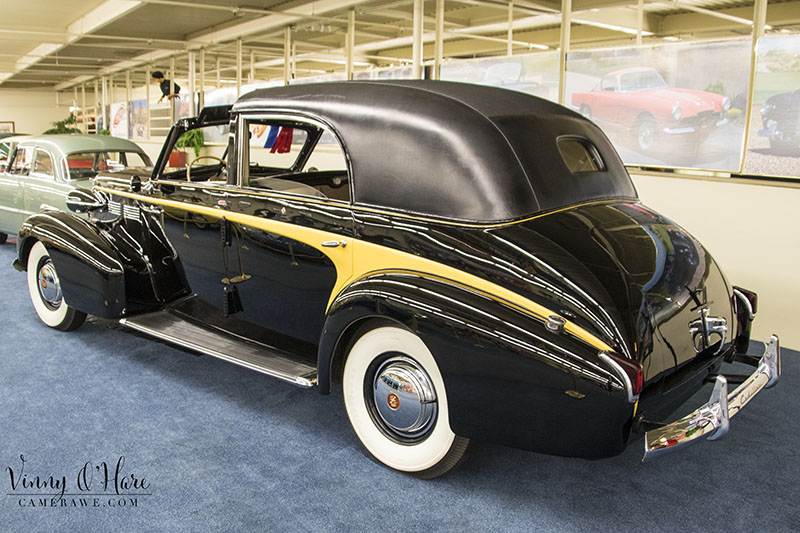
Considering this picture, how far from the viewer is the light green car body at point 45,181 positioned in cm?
709

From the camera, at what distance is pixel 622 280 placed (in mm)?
2547

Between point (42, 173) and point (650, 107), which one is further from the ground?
point (650, 107)

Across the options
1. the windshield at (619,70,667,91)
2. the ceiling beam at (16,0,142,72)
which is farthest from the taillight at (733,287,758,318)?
the ceiling beam at (16,0,142,72)

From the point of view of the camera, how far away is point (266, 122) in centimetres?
357

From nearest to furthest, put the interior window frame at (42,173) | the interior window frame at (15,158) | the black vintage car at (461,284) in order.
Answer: the black vintage car at (461,284)
the interior window frame at (42,173)
the interior window frame at (15,158)

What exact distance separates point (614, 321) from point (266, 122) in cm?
218

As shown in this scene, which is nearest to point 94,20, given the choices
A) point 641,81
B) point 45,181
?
point 45,181

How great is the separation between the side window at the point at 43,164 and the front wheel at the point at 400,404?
5831 millimetres

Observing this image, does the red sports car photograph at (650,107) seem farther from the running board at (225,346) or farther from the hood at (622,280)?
the running board at (225,346)

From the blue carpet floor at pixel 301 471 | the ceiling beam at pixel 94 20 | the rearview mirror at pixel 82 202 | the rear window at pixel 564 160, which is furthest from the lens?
the ceiling beam at pixel 94 20

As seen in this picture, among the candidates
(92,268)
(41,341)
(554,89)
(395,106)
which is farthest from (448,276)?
(554,89)

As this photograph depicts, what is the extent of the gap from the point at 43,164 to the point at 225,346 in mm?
5177

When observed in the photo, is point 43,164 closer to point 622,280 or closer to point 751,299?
point 622,280

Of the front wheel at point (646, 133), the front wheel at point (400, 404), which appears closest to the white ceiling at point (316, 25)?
the front wheel at point (646, 133)
